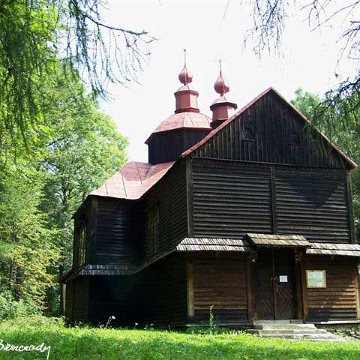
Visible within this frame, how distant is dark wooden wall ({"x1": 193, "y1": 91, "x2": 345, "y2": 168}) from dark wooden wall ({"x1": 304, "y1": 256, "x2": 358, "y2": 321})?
3034 millimetres

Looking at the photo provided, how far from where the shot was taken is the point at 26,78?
18.0 feet

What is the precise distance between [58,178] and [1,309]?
1318 cm

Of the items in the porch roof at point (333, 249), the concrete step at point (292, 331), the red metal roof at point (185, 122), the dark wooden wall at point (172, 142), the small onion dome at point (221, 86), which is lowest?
the concrete step at point (292, 331)

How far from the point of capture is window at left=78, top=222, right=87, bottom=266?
21.5 metres

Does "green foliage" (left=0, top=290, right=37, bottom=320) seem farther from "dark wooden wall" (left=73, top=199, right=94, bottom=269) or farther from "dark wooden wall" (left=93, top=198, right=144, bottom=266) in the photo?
"dark wooden wall" (left=93, top=198, right=144, bottom=266)

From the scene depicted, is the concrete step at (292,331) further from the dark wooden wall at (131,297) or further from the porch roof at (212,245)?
the dark wooden wall at (131,297)

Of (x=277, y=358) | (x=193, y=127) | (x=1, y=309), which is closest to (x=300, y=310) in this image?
(x=277, y=358)

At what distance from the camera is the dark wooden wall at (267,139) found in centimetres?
1593

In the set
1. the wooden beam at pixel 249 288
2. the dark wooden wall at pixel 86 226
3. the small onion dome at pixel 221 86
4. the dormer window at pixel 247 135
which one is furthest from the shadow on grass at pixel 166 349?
the small onion dome at pixel 221 86

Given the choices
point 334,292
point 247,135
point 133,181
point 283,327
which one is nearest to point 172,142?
point 133,181

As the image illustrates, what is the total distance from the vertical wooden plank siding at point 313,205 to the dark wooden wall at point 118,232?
636 cm

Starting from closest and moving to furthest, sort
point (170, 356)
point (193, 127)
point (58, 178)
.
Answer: point (170, 356) → point (193, 127) → point (58, 178)

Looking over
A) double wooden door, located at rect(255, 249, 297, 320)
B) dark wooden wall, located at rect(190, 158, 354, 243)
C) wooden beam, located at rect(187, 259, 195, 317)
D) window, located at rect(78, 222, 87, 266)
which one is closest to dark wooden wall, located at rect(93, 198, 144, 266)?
window, located at rect(78, 222, 87, 266)

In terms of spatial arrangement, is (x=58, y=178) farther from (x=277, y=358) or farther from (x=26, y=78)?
(x=26, y=78)
